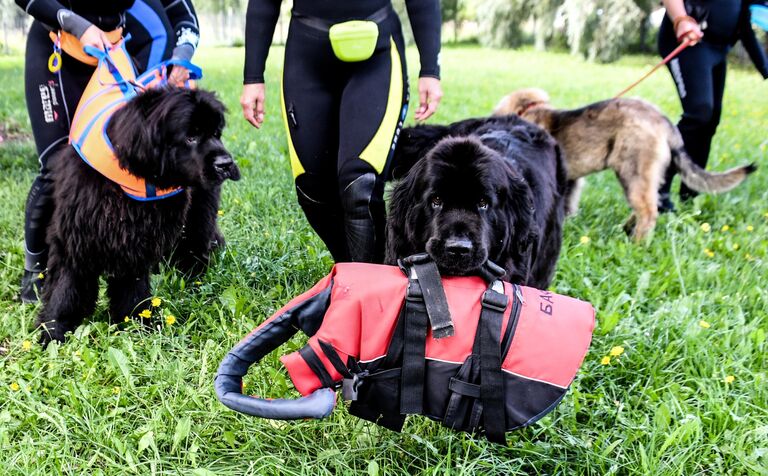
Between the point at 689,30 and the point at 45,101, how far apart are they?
3746mm

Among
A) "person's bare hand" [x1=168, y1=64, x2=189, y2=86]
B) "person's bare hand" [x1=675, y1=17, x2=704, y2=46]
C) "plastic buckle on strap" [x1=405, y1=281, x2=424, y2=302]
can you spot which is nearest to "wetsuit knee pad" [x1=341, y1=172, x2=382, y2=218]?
"plastic buckle on strap" [x1=405, y1=281, x2=424, y2=302]

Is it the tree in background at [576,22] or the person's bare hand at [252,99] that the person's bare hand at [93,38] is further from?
the tree in background at [576,22]

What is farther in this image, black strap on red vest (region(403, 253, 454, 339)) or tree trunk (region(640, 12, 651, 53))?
tree trunk (region(640, 12, 651, 53))

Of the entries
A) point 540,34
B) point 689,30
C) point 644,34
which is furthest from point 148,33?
point 644,34

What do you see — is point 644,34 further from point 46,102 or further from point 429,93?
point 46,102

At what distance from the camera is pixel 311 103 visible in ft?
8.46

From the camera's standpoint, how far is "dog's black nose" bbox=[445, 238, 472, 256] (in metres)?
1.97

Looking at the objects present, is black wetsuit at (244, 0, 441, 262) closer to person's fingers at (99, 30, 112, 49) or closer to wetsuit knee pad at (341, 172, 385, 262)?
wetsuit knee pad at (341, 172, 385, 262)

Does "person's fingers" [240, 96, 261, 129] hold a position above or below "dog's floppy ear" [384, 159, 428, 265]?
above

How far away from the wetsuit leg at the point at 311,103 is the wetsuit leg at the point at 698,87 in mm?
2928

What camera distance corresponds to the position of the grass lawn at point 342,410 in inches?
79.7

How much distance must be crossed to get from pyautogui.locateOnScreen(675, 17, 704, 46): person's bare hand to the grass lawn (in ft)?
4.09

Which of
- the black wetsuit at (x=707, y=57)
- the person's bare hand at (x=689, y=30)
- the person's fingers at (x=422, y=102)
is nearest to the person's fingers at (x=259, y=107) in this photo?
the person's fingers at (x=422, y=102)

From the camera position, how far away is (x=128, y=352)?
2.56 m
